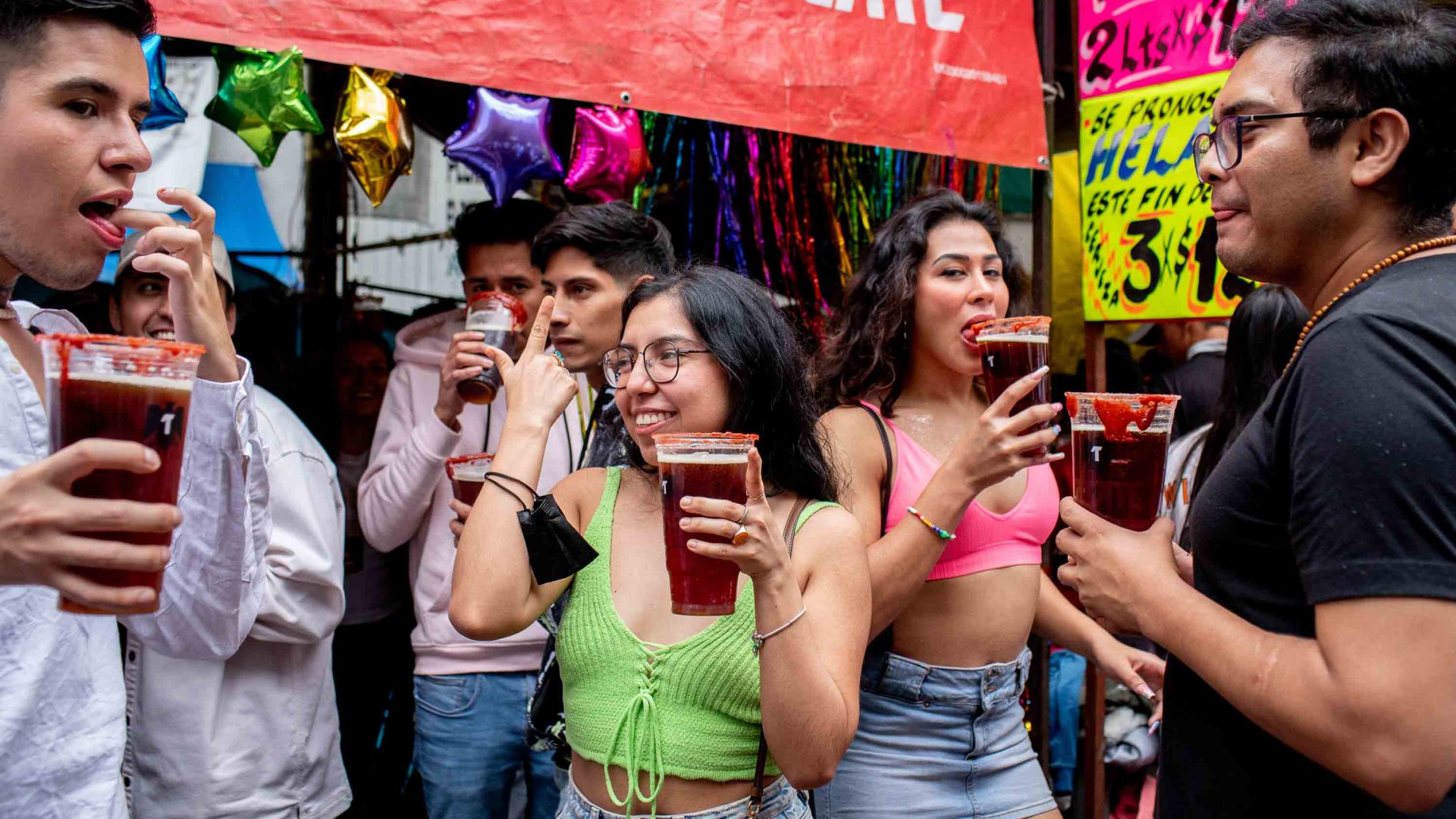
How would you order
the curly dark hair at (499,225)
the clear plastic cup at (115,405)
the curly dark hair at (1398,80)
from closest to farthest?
the clear plastic cup at (115,405) < the curly dark hair at (1398,80) < the curly dark hair at (499,225)

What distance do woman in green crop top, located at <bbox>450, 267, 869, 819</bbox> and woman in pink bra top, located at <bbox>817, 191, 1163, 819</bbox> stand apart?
40 centimetres

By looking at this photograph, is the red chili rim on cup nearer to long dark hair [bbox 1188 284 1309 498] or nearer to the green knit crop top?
the green knit crop top

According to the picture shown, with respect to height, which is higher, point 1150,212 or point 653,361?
point 1150,212

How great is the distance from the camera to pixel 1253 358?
3.38 metres

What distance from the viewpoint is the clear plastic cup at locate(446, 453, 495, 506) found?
286 cm

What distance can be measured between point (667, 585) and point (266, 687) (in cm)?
142

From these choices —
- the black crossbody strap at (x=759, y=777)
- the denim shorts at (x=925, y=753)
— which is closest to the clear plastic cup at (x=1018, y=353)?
the denim shorts at (x=925, y=753)

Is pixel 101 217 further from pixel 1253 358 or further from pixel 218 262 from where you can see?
pixel 1253 358

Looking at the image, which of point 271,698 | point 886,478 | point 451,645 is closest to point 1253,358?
point 886,478

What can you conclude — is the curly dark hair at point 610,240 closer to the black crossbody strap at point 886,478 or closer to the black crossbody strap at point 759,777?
the black crossbody strap at point 886,478

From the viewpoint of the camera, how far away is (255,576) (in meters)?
2.23

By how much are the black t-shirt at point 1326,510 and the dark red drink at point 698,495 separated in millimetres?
794

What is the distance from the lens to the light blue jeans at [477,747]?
336 cm

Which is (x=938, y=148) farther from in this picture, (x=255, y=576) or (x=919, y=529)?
(x=255, y=576)
